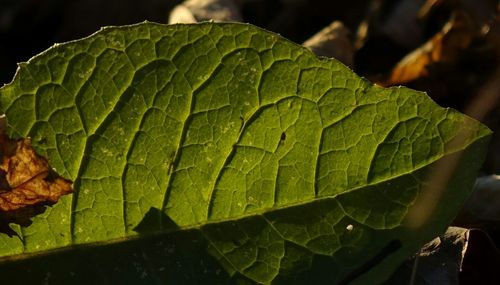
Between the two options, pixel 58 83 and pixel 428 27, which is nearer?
pixel 58 83

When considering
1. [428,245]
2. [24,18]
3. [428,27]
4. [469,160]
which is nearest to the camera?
[469,160]

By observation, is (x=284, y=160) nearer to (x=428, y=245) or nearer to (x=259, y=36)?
(x=259, y=36)

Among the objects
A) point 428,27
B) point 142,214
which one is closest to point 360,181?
point 142,214

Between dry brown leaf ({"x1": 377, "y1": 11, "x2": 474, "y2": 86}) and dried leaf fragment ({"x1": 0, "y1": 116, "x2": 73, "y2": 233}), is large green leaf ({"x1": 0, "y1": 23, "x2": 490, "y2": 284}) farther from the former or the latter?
dry brown leaf ({"x1": 377, "y1": 11, "x2": 474, "y2": 86})

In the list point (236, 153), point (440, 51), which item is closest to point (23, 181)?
point (236, 153)

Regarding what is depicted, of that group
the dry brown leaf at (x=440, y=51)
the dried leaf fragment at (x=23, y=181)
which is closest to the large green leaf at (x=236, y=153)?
the dried leaf fragment at (x=23, y=181)

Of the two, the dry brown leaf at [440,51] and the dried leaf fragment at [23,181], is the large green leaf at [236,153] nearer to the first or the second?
the dried leaf fragment at [23,181]
